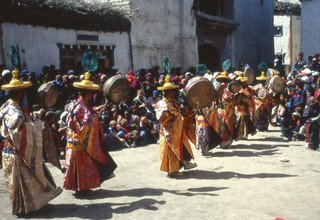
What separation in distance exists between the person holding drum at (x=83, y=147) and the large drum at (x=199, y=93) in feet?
6.99

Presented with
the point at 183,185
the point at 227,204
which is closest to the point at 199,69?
the point at 183,185

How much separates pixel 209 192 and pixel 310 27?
1902cm

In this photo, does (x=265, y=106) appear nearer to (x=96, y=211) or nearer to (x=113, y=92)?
(x=113, y=92)

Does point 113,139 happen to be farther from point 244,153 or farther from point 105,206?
point 105,206

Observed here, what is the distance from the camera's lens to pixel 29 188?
5465 millimetres

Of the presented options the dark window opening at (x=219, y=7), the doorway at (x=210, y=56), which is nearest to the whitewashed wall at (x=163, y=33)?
the doorway at (x=210, y=56)

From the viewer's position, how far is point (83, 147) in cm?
627

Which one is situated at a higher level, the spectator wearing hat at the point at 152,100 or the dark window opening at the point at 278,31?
the dark window opening at the point at 278,31

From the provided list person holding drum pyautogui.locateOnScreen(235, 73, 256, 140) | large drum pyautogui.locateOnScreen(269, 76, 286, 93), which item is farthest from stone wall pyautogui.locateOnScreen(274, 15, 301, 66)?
person holding drum pyautogui.locateOnScreen(235, 73, 256, 140)

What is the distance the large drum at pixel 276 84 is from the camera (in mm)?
12852

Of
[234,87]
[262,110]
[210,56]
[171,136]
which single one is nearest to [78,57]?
[234,87]

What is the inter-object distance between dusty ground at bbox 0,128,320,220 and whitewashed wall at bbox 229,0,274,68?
16.4 m

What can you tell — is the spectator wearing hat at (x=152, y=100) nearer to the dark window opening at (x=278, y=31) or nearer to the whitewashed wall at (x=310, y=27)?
the whitewashed wall at (x=310, y=27)

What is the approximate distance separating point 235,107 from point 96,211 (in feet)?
21.0
